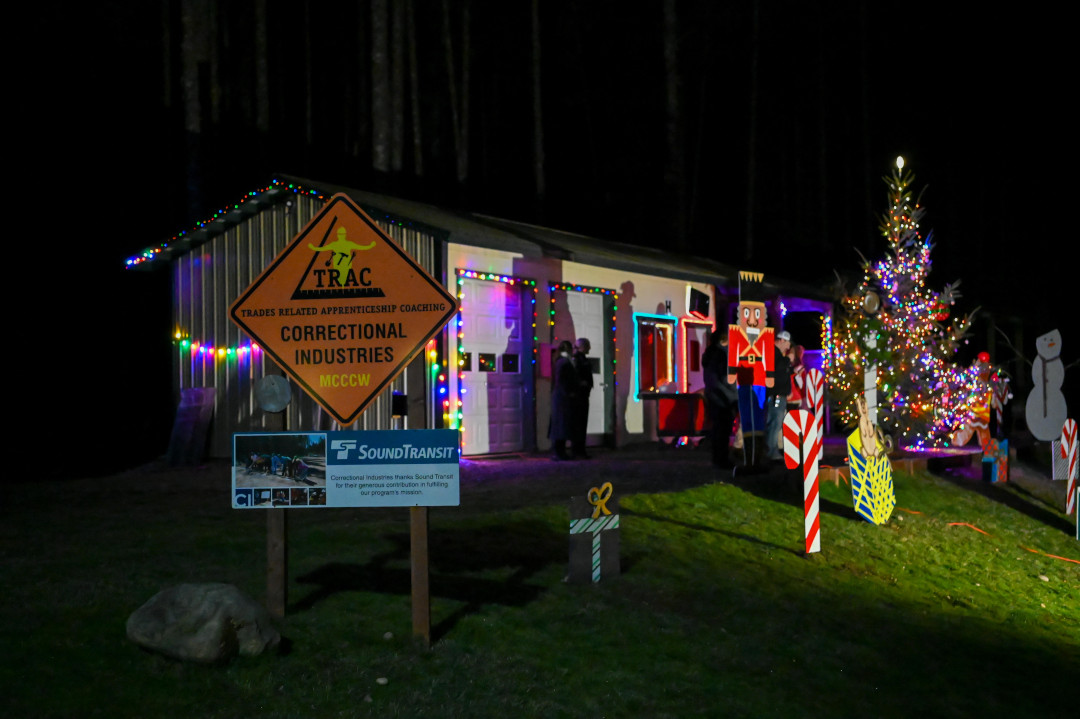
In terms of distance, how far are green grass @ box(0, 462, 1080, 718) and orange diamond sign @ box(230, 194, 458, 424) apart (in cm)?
151

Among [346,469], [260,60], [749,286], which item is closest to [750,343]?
[749,286]

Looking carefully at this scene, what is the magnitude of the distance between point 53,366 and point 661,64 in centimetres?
3027

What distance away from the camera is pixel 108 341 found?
66.7 ft

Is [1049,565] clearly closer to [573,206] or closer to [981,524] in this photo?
[981,524]

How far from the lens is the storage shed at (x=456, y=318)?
14211 mm

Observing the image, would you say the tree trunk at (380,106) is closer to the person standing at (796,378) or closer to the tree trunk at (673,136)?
the tree trunk at (673,136)

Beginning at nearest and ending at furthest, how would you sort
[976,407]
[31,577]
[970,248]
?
[31,577], [976,407], [970,248]

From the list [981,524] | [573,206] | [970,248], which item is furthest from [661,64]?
[981,524]

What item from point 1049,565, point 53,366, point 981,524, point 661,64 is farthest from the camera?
point 661,64

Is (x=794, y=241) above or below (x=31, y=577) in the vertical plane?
above

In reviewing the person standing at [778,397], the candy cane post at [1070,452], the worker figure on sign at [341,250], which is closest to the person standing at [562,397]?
the person standing at [778,397]

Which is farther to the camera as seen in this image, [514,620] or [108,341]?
[108,341]

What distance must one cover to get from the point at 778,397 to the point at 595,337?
13.7ft

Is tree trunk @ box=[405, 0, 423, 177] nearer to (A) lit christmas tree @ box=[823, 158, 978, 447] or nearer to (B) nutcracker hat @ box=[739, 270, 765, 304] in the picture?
(A) lit christmas tree @ box=[823, 158, 978, 447]
